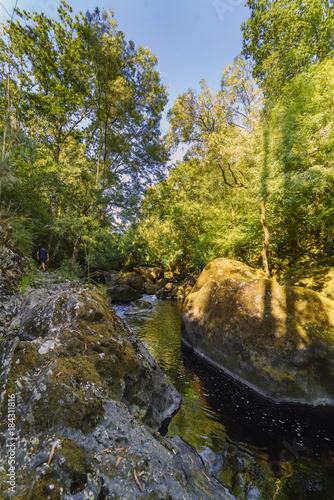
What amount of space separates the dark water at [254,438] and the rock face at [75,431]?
4.24 feet

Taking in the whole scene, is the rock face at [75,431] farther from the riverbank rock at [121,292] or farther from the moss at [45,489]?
the riverbank rock at [121,292]

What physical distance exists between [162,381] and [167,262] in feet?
71.8

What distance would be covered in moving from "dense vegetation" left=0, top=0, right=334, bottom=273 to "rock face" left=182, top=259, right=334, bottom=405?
613 centimetres

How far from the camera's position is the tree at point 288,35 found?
15.9 meters

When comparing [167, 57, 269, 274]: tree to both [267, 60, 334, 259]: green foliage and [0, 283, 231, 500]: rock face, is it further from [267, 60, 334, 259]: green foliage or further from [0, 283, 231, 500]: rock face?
[0, 283, 231, 500]: rock face

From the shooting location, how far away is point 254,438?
4.66 metres

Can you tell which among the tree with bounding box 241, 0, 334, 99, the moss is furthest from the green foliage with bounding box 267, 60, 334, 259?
the moss

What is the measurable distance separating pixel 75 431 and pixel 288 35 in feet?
91.3

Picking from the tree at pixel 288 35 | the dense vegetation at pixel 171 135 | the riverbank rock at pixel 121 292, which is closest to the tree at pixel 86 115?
the dense vegetation at pixel 171 135

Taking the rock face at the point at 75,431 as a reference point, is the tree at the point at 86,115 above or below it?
above

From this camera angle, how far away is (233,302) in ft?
26.4

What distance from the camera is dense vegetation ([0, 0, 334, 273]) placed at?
11.6 meters

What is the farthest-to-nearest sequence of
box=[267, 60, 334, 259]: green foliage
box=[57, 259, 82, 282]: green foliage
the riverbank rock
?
the riverbank rock
box=[57, 259, 82, 282]: green foliage
box=[267, 60, 334, 259]: green foliage

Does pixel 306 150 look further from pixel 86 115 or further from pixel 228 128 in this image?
pixel 86 115
